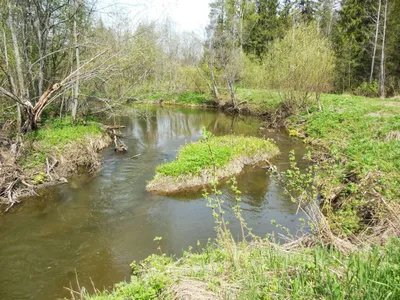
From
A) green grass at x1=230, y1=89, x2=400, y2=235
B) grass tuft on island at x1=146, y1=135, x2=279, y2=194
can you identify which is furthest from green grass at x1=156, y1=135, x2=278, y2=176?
green grass at x1=230, y1=89, x2=400, y2=235

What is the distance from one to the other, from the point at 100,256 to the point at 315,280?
193 inches

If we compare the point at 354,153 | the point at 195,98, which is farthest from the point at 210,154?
the point at 195,98

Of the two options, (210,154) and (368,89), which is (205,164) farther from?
(368,89)

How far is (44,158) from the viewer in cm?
1062

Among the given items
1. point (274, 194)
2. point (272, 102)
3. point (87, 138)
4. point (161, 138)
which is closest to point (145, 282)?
point (274, 194)

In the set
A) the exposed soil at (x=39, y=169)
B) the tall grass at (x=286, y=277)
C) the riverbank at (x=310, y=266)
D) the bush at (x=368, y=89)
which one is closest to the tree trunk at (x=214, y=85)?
the bush at (x=368, y=89)

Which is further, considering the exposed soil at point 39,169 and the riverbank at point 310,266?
the exposed soil at point 39,169

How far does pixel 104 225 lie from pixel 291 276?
18.7 feet

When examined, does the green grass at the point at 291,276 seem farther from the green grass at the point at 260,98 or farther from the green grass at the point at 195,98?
the green grass at the point at 195,98

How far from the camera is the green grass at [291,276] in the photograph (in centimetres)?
283

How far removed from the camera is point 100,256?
21.1 ft

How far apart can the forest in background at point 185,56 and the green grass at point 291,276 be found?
9.42m

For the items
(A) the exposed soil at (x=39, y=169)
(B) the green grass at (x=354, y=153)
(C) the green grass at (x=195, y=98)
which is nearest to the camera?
(B) the green grass at (x=354, y=153)

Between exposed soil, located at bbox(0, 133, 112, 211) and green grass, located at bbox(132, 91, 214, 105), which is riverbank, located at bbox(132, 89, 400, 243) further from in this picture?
exposed soil, located at bbox(0, 133, 112, 211)
